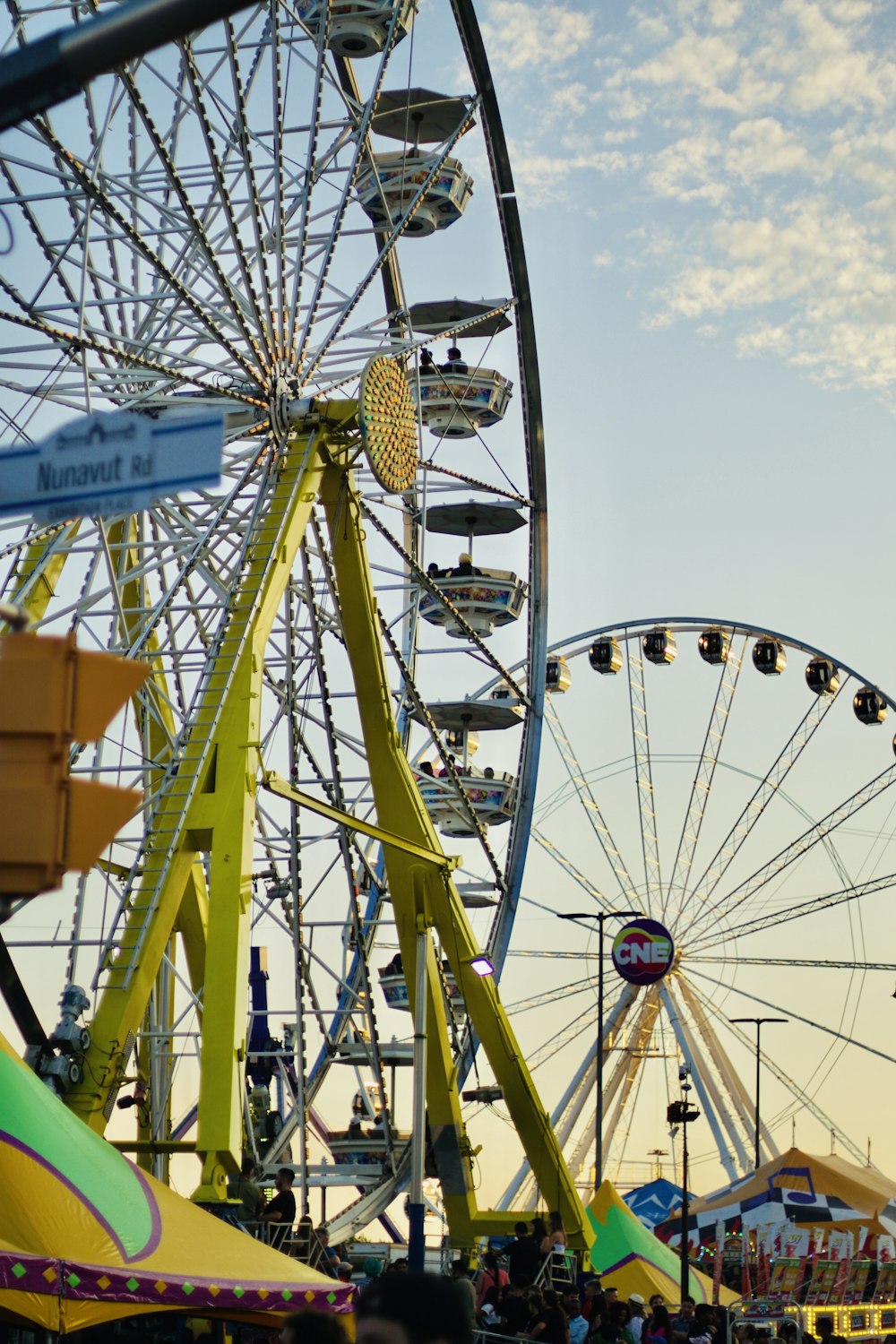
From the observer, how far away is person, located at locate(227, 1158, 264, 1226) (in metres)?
17.8

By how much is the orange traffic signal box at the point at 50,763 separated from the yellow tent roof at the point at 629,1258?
2443 centimetres

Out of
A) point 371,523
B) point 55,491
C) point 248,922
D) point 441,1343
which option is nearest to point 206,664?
point 248,922

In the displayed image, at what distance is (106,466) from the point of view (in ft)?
19.3

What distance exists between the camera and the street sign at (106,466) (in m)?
5.86

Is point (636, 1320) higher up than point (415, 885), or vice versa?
point (415, 885)

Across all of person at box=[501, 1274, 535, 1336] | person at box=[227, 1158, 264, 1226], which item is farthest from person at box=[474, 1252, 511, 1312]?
person at box=[227, 1158, 264, 1226]

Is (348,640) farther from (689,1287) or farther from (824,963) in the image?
(824,963)

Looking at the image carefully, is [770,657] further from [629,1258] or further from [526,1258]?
[526,1258]

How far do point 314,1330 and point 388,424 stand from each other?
60.1 feet

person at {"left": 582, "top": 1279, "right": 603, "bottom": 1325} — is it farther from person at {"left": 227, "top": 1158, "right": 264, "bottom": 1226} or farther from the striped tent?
the striped tent

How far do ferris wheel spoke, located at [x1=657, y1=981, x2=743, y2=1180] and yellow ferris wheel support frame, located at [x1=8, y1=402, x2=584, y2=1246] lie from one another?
19.7 m

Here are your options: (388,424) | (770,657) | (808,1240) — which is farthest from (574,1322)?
(770,657)

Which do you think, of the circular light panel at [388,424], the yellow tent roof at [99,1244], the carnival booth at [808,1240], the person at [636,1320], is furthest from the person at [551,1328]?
the circular light panel at [388,424]

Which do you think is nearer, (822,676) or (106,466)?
(106,466)
